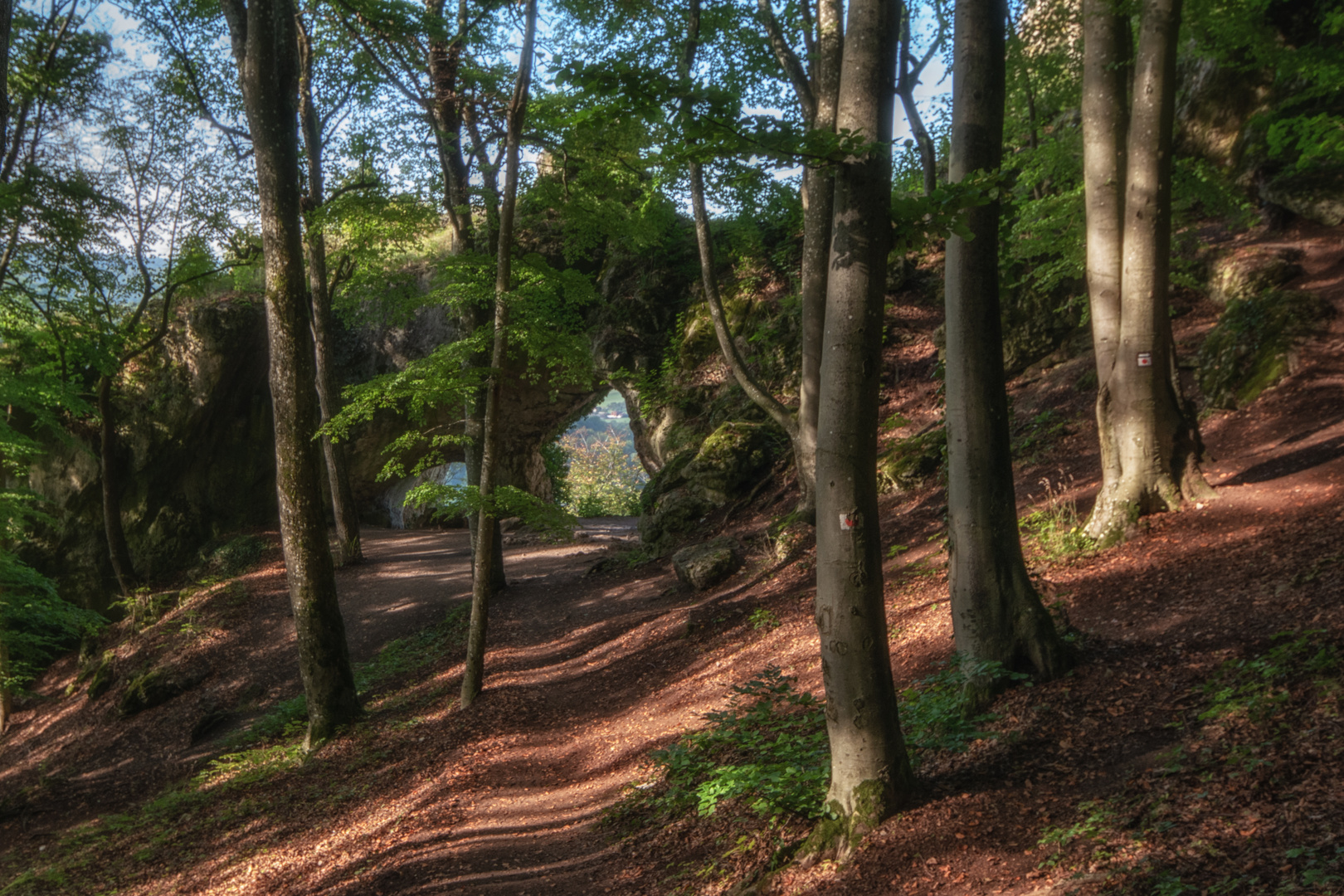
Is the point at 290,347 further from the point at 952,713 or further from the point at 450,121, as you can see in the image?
the point at 952,713

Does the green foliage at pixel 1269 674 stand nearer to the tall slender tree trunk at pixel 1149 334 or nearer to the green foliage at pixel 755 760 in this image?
the green foliage at pixel 755 760

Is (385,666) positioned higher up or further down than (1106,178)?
further down

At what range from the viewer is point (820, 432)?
352 cm

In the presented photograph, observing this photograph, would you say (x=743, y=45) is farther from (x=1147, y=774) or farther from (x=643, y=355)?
(x=1147, y=774)

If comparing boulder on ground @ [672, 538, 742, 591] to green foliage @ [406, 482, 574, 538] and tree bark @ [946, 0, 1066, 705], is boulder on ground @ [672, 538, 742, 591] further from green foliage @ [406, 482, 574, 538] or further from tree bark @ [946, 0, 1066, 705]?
tree bark @ [946, 0, 1066, 705]

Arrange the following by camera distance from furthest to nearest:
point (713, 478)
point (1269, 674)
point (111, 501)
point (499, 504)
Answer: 1. point (111, 501)
2. point (713, 478)
3. point (499, 504)
4. point (1269, 674)

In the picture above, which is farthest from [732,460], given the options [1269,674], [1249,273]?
[1269,674]

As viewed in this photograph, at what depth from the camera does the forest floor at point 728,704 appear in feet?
11.0

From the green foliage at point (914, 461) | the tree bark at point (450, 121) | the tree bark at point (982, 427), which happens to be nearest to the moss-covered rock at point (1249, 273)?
the green foliage at point (914, 461)

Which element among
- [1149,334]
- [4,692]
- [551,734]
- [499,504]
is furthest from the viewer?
[4,692]

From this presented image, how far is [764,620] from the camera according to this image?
884 centimetres

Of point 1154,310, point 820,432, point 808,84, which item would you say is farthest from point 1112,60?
point 820,432

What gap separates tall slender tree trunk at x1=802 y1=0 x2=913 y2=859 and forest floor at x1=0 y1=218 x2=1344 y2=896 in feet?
1.86

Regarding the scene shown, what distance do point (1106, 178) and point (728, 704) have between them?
5.66 m
